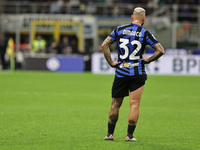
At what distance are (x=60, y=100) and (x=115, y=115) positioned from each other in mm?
5935

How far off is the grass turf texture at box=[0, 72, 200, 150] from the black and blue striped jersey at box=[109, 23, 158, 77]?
1.11 meters

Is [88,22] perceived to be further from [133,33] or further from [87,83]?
[133,33]

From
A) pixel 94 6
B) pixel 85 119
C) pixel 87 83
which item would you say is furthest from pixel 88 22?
pixel 85 119

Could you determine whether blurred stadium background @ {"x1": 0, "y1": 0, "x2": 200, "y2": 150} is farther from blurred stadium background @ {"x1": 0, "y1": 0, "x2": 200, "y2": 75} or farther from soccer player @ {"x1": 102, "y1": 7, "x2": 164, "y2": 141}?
soccer player @ {"x1": 102, "y1": 7, "x2": 164, "y2": 141}

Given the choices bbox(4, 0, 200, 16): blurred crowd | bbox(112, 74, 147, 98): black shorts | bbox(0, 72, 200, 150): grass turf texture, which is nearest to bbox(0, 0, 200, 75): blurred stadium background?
bbox(4, 0, 200, 16): blurred crowd

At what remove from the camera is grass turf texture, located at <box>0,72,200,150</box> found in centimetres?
662

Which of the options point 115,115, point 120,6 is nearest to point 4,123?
point 115,115

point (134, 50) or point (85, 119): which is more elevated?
point (134, 50)

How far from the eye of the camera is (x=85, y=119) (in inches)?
359

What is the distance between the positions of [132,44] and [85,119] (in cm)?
296

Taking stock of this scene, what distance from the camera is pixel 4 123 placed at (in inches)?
329

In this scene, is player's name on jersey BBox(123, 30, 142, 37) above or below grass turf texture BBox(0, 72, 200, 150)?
above

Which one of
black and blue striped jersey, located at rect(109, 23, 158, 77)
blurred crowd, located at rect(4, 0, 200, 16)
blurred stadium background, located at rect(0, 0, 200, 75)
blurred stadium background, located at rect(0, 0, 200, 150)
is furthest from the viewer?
blurred crowd, located at rect(4, 0, 200, 16)

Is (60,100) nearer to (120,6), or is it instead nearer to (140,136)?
(140,136)
